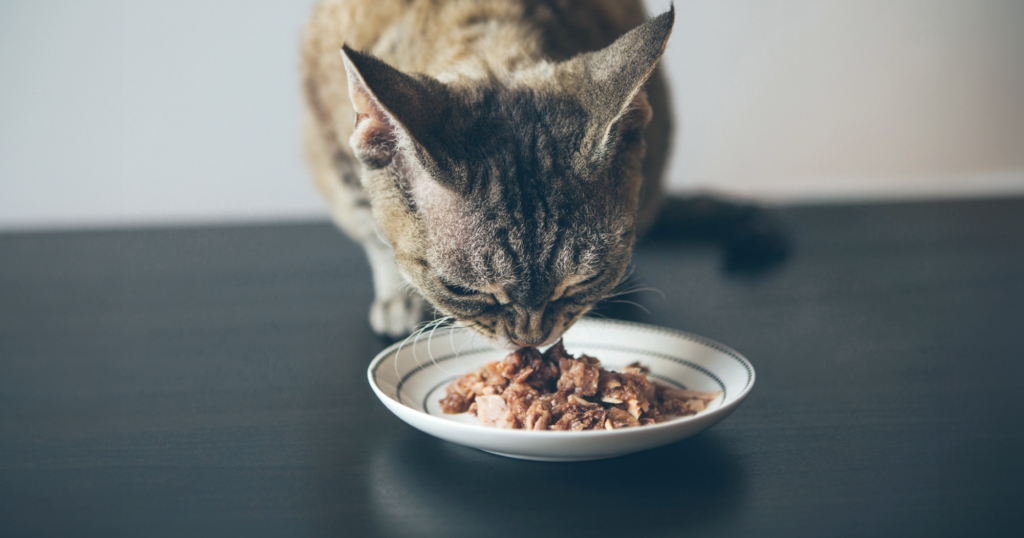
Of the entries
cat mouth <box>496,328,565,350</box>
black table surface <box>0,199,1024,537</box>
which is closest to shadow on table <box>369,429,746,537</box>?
black table surface <box>0,199,1024,537</box>

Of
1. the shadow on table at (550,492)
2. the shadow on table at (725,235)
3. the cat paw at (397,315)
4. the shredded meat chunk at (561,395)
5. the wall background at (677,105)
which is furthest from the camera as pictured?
the wall background at (677,105)

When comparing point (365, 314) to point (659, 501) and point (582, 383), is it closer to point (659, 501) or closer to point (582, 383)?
point (582, 383)

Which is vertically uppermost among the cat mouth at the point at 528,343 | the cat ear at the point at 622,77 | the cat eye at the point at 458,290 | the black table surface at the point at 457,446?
the cat ear at the point at 622,77

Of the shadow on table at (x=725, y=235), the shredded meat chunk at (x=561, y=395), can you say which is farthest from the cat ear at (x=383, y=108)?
the shadow on table at (x=725, y=235)

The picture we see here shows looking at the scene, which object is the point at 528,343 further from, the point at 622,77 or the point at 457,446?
the point at 622,77

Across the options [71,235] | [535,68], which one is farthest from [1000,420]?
[71,235]

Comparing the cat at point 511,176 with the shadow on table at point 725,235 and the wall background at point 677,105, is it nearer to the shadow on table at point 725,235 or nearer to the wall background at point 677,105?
the shadow on table at point 725,235

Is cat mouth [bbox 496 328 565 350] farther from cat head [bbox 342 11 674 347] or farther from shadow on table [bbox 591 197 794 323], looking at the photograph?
shadow on table [bbox 591 197 794 323]
